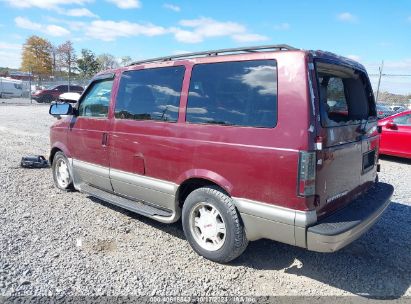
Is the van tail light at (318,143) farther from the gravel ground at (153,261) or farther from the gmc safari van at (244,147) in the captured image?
the gravel ground at (153,261)

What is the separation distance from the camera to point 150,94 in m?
4.24

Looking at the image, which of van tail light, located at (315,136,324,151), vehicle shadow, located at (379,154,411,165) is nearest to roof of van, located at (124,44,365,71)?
van tail light, located at (315,136,324,151)

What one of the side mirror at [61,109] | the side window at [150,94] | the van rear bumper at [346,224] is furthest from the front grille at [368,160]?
the side mirror at [61,109]

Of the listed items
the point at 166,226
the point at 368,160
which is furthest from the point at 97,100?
the point at 368,160

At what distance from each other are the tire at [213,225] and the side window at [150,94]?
941 mm

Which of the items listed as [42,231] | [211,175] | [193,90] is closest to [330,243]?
[211,175]

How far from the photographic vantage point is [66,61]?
60.0 metres

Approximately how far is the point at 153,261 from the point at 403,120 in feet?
27.0

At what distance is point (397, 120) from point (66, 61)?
60173 mm

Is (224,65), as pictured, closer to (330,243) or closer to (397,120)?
(330,243)

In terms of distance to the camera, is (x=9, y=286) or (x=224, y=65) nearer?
(x=9, y=286)

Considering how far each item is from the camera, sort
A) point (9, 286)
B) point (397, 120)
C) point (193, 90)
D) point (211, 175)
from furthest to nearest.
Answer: point (397, 120)
point (193, 90)
point (211, 175)
point (9, 286)

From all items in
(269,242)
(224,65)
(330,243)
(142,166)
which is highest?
(224,65)

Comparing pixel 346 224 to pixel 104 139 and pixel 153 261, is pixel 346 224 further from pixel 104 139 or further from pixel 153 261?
pixel 104 139
